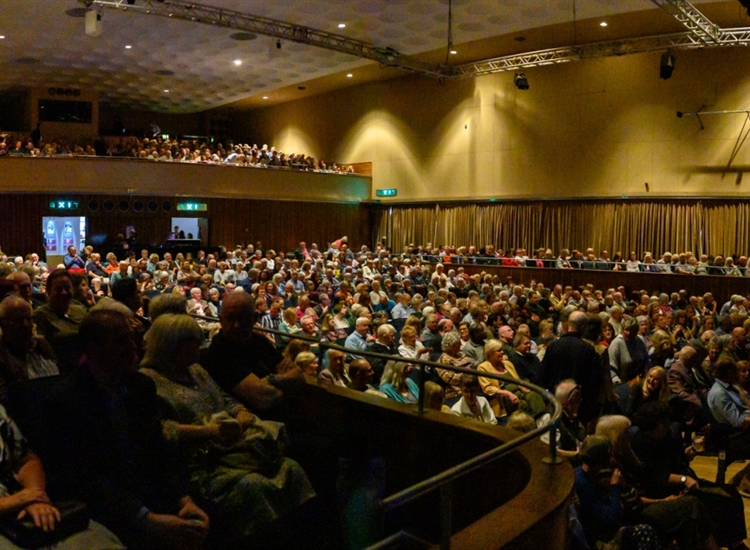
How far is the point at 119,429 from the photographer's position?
84.9 inches

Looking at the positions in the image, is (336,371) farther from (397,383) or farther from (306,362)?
(397,383)

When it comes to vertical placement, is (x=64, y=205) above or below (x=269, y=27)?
below

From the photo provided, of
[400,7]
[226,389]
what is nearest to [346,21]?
[400,7]

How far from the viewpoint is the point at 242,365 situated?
294 centimetres

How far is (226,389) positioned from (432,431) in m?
0.97

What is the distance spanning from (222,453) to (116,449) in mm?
517

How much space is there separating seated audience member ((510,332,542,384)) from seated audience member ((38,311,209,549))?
4.19 m

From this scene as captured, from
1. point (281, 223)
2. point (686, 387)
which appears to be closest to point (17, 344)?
point (686, 387)

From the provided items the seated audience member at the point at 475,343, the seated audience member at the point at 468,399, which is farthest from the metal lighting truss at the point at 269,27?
the seated audience member at the point at 468,399

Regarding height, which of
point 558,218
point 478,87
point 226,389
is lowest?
point 226,389

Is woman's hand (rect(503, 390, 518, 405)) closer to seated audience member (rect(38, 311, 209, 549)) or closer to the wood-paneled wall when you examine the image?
seated audience member (rect(38, 311, 209, 549))

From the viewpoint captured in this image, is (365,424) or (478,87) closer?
(365,424)

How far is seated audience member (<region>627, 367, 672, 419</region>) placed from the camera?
208 inches

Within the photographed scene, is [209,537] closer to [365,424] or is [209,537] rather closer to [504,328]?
[365,424]
